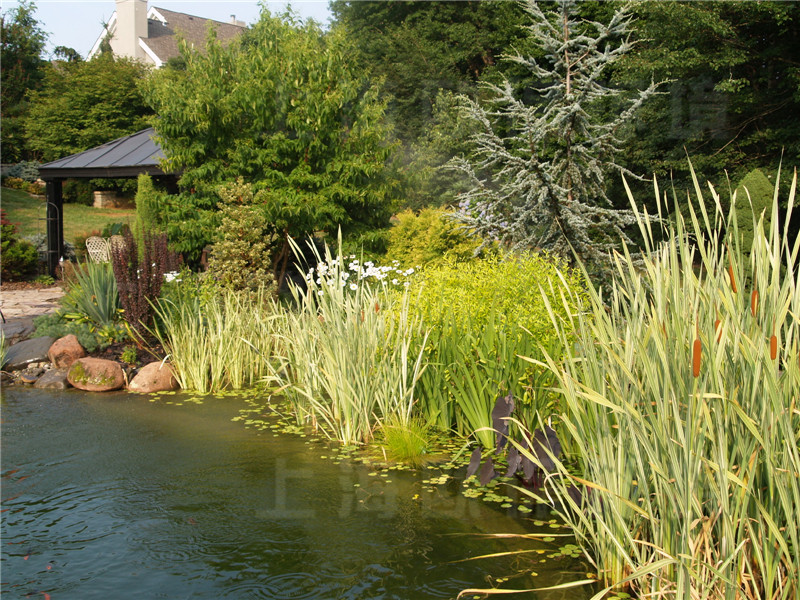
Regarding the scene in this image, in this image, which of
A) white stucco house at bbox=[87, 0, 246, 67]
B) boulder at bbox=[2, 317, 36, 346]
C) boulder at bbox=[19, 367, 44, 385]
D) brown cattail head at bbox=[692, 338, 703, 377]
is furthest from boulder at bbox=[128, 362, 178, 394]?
white stucco house at bbox=[87, 0, 246, 67]

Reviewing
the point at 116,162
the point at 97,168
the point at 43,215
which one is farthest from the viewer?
the point at 43,215

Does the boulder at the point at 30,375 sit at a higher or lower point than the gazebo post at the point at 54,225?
lower

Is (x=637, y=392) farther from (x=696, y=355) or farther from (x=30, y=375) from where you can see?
(x=30, y=375)

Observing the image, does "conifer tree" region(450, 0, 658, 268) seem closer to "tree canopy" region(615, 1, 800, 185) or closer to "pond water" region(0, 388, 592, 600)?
"pond water" region(0, 388, 592, 600)

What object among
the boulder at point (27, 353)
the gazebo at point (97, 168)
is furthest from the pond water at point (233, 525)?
the gazebo at point (97, 168)

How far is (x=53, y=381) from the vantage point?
23.1 ft

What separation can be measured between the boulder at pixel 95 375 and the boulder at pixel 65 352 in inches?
12.8

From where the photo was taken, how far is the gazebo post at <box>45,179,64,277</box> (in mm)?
14560

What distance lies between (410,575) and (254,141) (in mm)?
7693

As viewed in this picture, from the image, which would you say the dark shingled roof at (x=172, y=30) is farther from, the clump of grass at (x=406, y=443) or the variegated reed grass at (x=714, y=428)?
the variegated reed grass at (x=714, y=428)

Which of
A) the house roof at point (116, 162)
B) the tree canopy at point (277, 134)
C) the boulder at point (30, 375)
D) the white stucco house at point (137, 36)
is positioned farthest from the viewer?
the white stucco house at point (137, 36)

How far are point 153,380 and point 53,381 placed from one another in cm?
114

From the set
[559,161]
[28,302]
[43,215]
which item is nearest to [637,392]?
Answer: [559,161]

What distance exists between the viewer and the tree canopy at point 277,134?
9.11m
